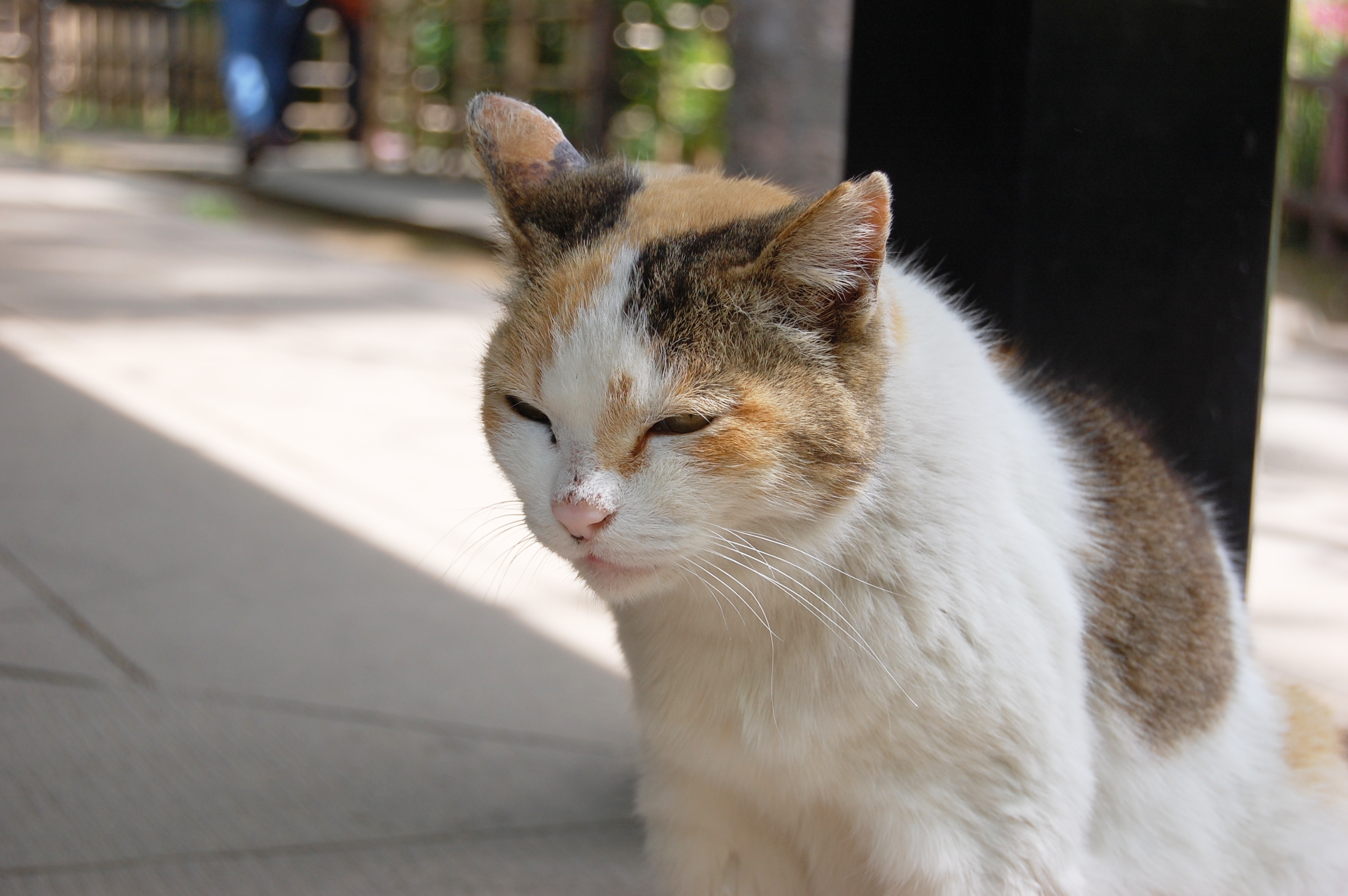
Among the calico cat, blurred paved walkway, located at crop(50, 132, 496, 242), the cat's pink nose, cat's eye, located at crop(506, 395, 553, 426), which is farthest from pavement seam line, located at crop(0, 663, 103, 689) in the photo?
blurred paved walkway, located at crop(50, 132, 496, 242)

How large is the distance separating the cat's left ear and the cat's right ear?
326 mm

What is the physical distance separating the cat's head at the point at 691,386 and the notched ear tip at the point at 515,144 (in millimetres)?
190

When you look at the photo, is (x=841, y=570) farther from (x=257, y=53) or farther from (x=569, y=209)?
(x=257, y=53)

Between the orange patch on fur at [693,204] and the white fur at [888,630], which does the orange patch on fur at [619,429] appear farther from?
the orange patch on fur at [693,204]

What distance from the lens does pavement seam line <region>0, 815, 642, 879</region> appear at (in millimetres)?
2342

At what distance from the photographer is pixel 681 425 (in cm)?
174

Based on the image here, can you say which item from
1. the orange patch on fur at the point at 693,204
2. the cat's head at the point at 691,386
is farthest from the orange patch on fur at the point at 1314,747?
the orange patch on fur at the point at 693,204

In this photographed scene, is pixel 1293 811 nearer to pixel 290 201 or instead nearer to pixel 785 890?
pixel 785 890

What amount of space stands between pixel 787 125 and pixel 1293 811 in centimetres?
534

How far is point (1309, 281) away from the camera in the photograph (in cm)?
979

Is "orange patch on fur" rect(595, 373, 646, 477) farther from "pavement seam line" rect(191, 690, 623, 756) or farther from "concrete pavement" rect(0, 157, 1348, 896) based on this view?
"pavement seam line" rect(191, 690, 623, 756)

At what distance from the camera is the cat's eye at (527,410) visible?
1.83 m

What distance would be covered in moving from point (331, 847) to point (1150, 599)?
63.1 inches

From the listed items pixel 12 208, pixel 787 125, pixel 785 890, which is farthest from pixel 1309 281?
pixel 12 208
